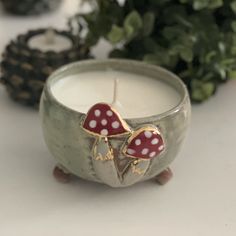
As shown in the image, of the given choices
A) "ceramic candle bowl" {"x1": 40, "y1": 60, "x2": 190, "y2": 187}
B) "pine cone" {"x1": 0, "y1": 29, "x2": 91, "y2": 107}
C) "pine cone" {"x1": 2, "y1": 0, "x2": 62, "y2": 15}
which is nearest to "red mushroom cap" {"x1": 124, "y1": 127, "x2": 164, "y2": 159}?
"ceramic candle bowl" {"x1": 40, "y1": 60, "x2": 190, "y2": 187}

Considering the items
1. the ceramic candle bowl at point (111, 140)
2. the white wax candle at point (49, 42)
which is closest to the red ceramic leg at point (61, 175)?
the ceramic candle bowl at point (111, 140)

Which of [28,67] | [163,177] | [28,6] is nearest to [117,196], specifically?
[163,177]

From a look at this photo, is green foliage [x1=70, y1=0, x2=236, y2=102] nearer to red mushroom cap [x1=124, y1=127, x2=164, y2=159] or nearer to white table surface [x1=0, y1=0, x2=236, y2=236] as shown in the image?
white table surface [x1=0, y1=0, x2=236, y2=236]

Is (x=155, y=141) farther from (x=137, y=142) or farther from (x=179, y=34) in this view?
(x=179, y=34)

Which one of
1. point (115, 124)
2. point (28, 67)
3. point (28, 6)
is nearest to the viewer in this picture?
point (115, 124)

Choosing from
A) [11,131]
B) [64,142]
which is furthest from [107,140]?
[11,131]
